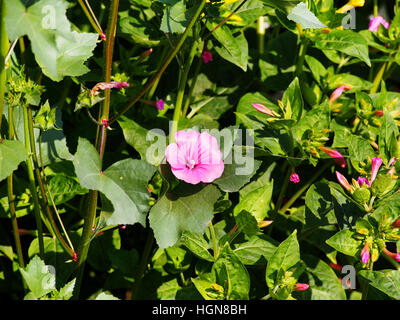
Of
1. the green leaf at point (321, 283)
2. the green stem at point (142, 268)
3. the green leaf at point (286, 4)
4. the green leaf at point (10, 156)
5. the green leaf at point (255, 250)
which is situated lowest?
the green leaf at point (321, 283)

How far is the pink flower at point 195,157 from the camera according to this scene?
1113 millimetres

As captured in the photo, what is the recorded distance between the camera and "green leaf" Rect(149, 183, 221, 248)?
1060 millimetres

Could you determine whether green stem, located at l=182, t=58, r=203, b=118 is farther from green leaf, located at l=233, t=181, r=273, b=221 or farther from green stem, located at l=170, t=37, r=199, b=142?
green leaf, located at l=233, t=181, r=273, b=221

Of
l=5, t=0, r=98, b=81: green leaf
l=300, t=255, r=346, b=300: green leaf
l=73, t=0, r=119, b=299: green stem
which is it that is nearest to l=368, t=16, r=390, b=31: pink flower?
l=300, t=255, r=346, b=300: green leaf

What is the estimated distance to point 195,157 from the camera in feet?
3.84

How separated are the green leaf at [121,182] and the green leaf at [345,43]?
66cm

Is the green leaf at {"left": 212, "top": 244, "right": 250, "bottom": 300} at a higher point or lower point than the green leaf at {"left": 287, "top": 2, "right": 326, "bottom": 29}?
lower

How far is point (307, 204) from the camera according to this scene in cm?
129

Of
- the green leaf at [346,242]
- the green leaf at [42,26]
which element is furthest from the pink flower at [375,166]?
the green leaf at [42,26]

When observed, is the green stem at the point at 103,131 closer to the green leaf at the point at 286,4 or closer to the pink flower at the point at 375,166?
the green leaf at the point at 286,4

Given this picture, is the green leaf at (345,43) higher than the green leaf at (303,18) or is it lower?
lower

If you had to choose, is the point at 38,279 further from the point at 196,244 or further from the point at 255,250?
the point at 255,250

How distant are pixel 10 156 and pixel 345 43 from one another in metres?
0.92

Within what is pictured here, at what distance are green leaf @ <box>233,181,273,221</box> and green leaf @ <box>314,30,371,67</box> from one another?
427mm
